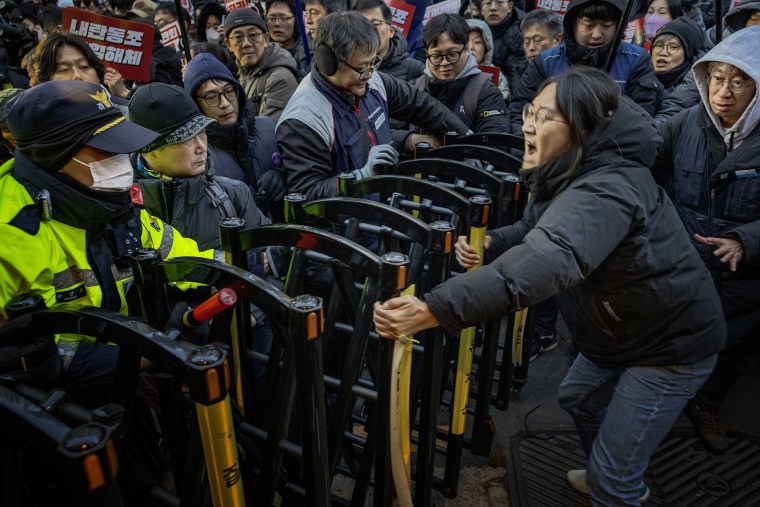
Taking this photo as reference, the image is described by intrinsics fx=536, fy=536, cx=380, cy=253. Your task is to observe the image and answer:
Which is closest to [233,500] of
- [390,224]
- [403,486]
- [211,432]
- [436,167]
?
[211,432]

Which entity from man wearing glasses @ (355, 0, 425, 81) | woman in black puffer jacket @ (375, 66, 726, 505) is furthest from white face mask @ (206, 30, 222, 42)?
woman in black puffer jacket @ (375, 66, 726, 505)

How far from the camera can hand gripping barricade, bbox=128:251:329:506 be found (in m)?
1.42

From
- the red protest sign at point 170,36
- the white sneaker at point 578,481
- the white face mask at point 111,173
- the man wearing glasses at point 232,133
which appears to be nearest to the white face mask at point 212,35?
the red protest sign at point 170,36

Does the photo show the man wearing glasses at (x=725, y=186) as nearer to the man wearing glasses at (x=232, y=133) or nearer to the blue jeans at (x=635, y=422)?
the blue jeans at (x=635, y=422)

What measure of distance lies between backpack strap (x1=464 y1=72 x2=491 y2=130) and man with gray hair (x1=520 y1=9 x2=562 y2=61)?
61.0 inches

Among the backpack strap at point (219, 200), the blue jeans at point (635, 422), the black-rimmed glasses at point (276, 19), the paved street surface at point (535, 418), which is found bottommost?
the paved street surface at point (535, 418)

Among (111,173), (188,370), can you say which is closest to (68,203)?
(111,173)

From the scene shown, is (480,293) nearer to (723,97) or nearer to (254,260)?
(254,260)

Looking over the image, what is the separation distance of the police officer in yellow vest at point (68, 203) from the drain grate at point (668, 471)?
2.08m

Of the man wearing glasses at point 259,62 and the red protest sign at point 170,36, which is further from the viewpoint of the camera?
the red protest sign at point 170,36

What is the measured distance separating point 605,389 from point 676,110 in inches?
89.8

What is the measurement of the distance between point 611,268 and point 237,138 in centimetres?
230

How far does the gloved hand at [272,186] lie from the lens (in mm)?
3203

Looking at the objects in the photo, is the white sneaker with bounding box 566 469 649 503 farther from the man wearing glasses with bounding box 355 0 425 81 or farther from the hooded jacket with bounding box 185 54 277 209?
the man wearing glasses with bounding box 355 0 425 81
